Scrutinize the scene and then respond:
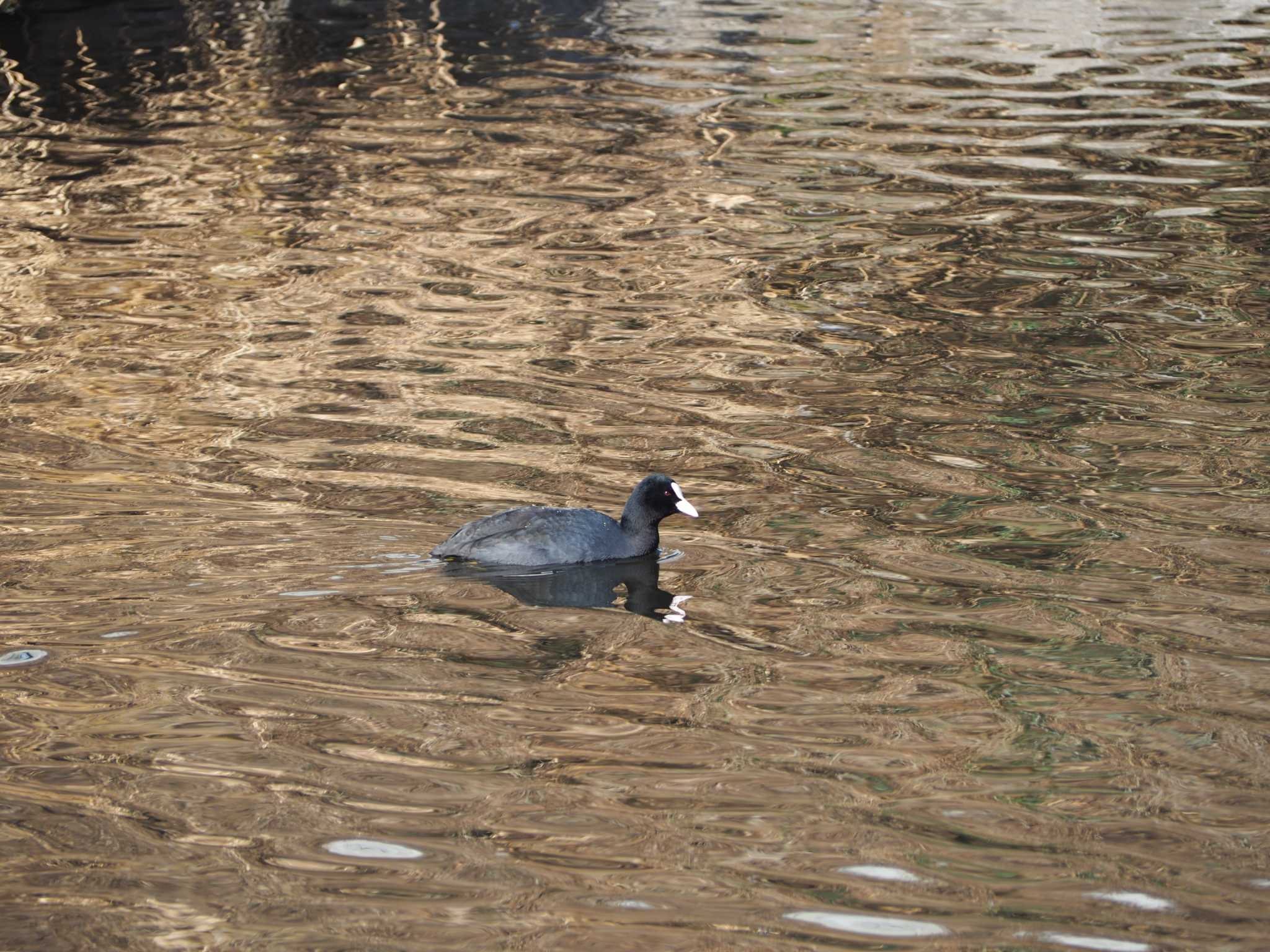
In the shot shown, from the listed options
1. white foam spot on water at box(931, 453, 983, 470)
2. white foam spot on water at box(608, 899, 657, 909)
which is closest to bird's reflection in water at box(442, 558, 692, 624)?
white foam spot on water at box(931, 453, 983, 470)

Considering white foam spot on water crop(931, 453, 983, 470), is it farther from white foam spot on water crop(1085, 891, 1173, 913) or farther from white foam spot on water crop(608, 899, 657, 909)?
white foam spot on water crop(608, 899, 657, 909)

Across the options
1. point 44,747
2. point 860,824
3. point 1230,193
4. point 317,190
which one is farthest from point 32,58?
point 860,824

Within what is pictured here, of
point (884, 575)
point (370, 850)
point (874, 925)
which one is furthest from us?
point (884, 575)

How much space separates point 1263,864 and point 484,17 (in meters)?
26.0

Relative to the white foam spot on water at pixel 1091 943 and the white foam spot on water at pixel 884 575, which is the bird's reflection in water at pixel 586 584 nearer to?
the white foam spot on water at pixel 884 575

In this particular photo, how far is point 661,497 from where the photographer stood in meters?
9.27

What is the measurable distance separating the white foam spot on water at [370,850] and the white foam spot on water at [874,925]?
53.7 inches

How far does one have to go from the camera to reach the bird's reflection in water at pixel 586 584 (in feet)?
29.0

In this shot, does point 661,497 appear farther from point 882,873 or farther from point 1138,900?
point 1138,900

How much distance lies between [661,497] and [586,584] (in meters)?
0.59

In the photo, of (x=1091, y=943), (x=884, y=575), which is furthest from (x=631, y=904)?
(x=884, y=575)

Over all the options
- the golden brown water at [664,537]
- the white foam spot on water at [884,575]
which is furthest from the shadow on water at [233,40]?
the white foam spot on water at [884,575]

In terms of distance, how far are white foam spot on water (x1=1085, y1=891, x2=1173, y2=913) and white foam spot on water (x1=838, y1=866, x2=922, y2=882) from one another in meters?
0.60

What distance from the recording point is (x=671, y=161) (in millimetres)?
19844
